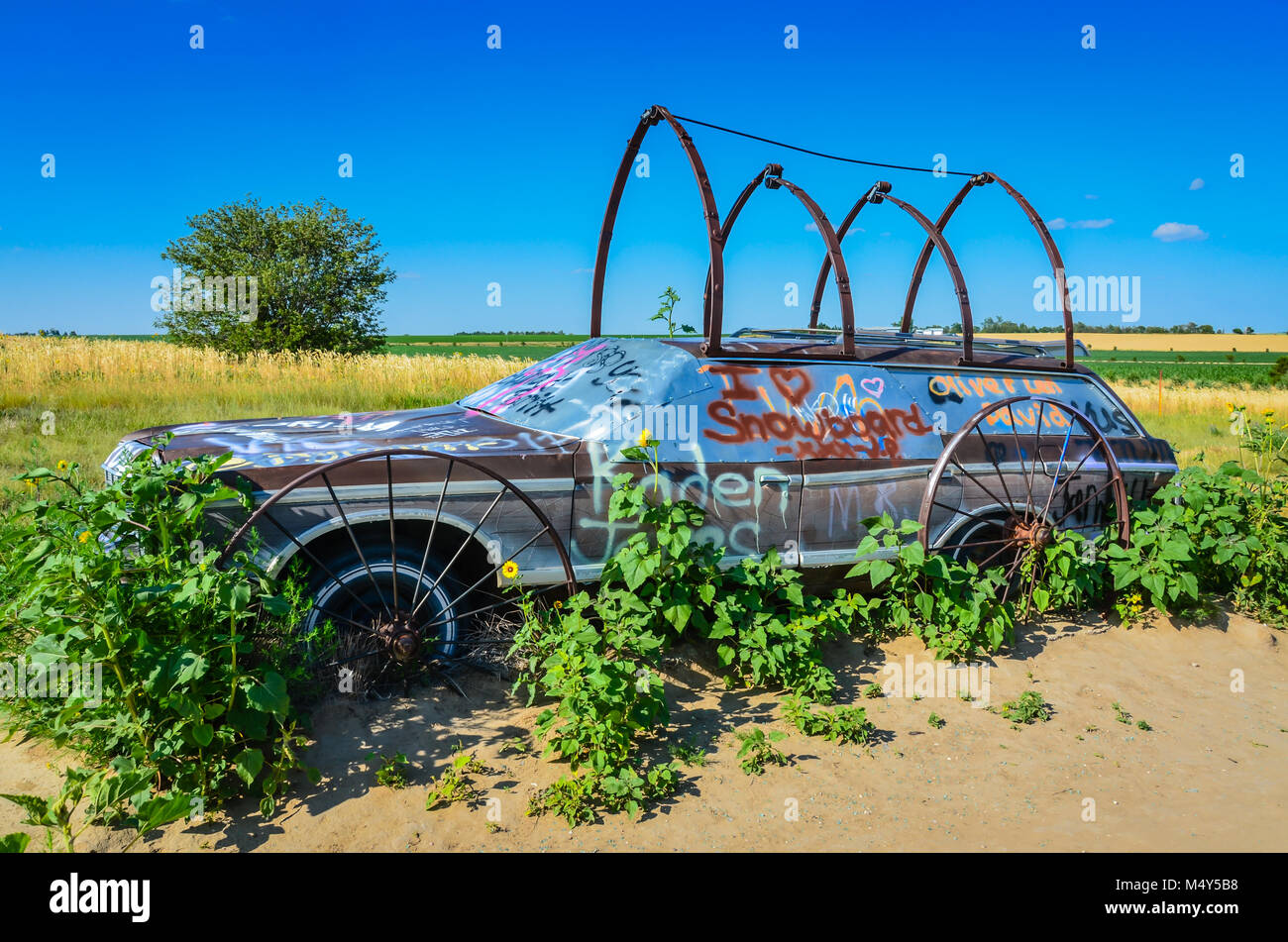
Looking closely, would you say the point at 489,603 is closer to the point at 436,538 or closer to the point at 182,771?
the point at 436,538

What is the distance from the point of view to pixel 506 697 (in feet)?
12.5

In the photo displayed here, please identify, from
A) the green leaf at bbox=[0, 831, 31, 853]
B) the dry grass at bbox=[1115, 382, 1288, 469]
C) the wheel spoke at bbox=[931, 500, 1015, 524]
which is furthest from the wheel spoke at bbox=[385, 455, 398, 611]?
the dry grass at bbox=[1115, 382, 1288, 469]

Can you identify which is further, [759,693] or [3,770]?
[759,693]

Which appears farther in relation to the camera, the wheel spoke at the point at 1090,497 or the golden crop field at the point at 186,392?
the golden crop field at the point at 186,392

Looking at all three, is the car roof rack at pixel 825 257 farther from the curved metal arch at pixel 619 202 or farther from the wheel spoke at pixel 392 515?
the wheel spoke at pixel 392 515

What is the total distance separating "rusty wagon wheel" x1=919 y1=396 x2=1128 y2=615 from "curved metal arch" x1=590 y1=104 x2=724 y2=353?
169 cm

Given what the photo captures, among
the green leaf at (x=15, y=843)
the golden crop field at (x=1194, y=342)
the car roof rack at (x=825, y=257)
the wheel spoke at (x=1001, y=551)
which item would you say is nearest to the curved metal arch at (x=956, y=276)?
the car roof rack at (x=825, y=257)

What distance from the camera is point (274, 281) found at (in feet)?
74.8

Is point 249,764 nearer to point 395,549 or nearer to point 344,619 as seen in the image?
point 344,619

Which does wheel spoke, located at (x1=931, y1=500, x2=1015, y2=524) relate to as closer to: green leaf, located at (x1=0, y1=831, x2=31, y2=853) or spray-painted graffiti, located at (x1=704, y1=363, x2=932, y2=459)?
spray-painted graffiti, located at (x1=704, y1=363, x2=932, y2=459)

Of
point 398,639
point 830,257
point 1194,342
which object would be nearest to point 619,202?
point 830,257

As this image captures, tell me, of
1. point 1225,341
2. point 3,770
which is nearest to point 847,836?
point 3,770

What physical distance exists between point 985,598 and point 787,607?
117 cm

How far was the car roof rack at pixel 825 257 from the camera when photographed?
14.9 ft
